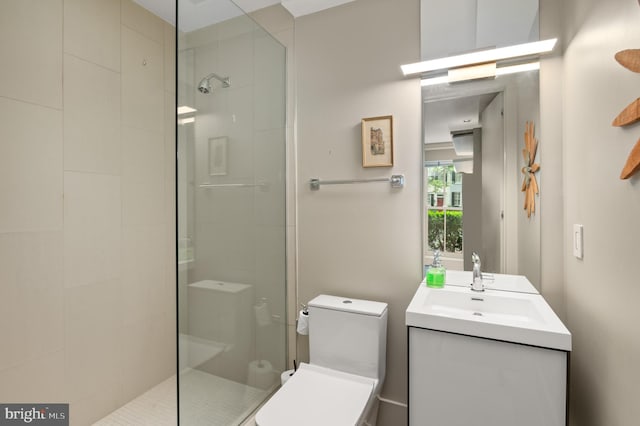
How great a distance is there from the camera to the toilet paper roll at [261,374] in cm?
181

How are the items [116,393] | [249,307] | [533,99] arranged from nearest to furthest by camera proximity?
[533,99] → [249,307] → [116,393]

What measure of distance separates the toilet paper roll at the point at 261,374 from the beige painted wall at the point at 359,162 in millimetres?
240

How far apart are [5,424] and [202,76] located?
72.5 inches

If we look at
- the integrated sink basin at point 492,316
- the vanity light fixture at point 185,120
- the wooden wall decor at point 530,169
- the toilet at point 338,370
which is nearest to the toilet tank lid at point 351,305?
the toilet at point 338,370

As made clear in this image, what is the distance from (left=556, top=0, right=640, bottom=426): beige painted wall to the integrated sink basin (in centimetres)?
14

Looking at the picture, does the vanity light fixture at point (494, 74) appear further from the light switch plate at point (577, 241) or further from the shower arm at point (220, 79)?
the shower arm at point (220, 79)

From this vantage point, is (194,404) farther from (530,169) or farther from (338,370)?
(530,169)

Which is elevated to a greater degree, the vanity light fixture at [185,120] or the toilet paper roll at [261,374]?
the vanity light fixture at [185,120]

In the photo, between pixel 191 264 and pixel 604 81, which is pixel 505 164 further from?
pixel 191 264

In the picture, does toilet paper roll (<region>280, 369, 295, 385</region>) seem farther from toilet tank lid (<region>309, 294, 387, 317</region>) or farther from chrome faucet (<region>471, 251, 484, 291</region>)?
chrome faucet (<region>471, 251, 484, 291</region>)

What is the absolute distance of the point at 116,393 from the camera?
6.56ft

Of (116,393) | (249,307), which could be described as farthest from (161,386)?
(249,307)

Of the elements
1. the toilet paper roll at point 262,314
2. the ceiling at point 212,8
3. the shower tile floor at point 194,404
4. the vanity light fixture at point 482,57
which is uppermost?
the ceiling at point 212,8

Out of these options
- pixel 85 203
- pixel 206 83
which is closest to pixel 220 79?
pixel 206 83
